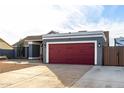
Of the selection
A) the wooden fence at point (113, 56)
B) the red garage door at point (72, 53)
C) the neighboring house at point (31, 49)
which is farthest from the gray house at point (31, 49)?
the wooden fence at point (113, 56)

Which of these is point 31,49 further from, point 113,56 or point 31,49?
point 113,56

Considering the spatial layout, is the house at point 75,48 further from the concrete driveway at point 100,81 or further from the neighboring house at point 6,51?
the neighboring house at point 6,51

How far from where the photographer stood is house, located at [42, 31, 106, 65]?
658 inches

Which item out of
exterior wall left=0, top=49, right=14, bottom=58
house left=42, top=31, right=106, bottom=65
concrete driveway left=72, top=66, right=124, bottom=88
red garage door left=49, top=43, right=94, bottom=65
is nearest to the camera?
concrete driveway left=72, top=66, right=124, bottom=88

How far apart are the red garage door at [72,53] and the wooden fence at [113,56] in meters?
1.19

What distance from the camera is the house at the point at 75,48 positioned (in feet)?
54.9

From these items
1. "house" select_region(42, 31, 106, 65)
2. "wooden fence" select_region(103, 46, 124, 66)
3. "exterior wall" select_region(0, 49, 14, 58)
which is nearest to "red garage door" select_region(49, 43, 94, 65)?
"house" select_region(42, 31, 106, 65)

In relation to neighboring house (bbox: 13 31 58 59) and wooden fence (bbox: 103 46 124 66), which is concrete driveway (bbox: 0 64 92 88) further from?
neighboring house (bbox: 13 31 58 59)

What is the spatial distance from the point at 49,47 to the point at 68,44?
2.04 meters

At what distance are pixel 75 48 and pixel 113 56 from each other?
3414 mm

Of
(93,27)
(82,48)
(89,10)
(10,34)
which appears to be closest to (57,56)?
(82,48)

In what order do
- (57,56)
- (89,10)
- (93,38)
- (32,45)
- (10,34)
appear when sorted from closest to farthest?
(93,38), (57,56), (89,10), (32,45), (10,34)
